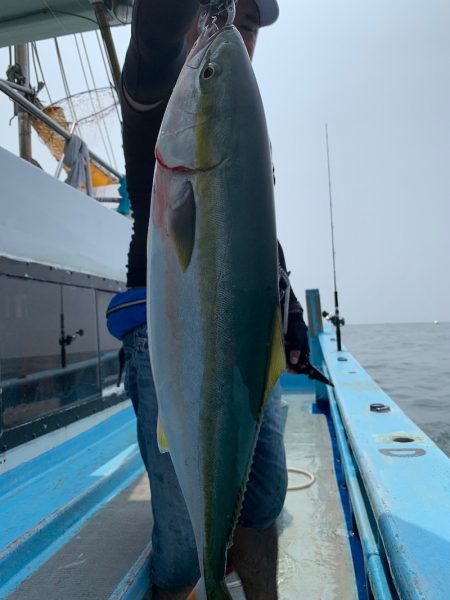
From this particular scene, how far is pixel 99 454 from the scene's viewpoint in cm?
376

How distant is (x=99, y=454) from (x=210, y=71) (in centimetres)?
329

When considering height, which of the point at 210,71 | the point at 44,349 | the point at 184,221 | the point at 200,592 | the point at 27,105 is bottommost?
the point at 200,592

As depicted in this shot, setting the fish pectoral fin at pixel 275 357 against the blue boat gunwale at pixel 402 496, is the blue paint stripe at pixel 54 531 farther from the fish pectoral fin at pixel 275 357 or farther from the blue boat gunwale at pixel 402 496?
the fish pectoral fin at pixel 275 357

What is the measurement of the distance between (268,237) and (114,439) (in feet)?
11.4

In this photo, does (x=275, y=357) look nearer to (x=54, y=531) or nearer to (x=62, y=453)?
(x=54, y=531)

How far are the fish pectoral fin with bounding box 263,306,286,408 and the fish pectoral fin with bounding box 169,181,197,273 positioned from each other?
0.26m

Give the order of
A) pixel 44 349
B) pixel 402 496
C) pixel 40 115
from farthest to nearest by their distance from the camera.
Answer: pixel 40 115 < pixel 44 349 < pixel 402 496

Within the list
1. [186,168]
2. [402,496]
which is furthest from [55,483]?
[186,168]

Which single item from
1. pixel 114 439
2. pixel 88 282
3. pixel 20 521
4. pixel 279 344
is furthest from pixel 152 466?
pixel 88 282

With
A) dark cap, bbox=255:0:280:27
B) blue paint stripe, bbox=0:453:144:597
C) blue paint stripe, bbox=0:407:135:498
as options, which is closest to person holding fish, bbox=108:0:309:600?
dark cap, bbox=255:0:280:27

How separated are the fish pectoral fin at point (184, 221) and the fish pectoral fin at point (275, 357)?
26 centimetres

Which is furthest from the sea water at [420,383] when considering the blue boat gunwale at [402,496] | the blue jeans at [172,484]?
the blue jeans at [172,484]

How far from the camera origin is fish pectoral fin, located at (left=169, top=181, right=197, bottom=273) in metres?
1.10

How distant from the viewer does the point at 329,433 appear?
4.55 meters
